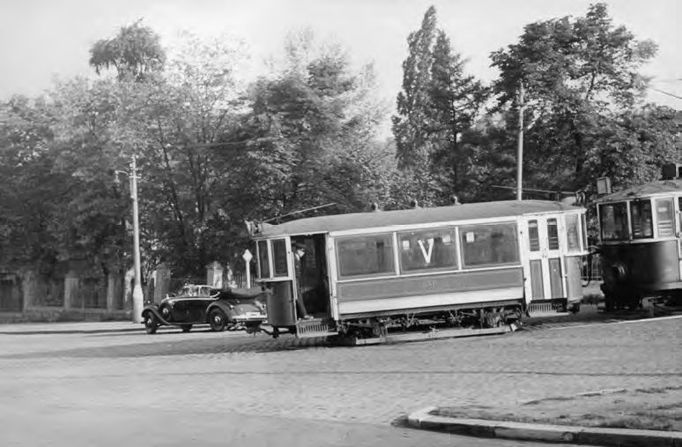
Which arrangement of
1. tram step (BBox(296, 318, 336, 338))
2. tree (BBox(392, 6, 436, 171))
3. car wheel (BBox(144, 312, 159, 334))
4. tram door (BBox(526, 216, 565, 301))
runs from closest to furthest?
tram step (BBox(296, 318, 336, 338))
tram door (BBox(526, 216, 565, 301))
car wheel (BBox(144, 312, 159, 334))
tree (BBox(392, 6, 436, 171))

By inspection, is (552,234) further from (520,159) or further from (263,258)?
(520,159)

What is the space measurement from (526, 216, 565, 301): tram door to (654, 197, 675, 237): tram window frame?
268 centimetres

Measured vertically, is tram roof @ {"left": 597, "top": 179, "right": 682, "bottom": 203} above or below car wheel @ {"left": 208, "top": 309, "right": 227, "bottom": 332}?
above

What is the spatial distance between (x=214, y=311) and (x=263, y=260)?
1029 cm

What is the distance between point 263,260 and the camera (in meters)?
21.3

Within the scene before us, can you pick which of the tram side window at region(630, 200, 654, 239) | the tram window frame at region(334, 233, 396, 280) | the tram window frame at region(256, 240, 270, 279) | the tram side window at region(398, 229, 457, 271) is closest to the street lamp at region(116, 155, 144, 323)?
the tram window frame at region(256, 240, 270, 279)

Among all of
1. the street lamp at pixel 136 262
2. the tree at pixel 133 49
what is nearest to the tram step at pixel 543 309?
the street lamp at pixel 136 262

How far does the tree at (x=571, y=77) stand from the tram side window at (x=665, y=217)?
11251 mm

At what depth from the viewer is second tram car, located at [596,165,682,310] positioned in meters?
22.0

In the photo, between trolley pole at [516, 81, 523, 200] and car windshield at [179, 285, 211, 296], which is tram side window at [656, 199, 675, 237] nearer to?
trolley pole at [516, 81, 523, 200]

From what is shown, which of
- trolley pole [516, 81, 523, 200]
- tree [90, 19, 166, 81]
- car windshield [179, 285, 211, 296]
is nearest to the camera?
trolley pole [516, 81, 523, 200]

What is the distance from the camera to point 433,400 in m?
12.0

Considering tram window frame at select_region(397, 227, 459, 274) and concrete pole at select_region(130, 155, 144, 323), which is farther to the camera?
concrete pole at select_region(130, 155, 144, 323)

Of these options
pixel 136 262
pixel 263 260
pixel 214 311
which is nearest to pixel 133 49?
pixel 136 262
